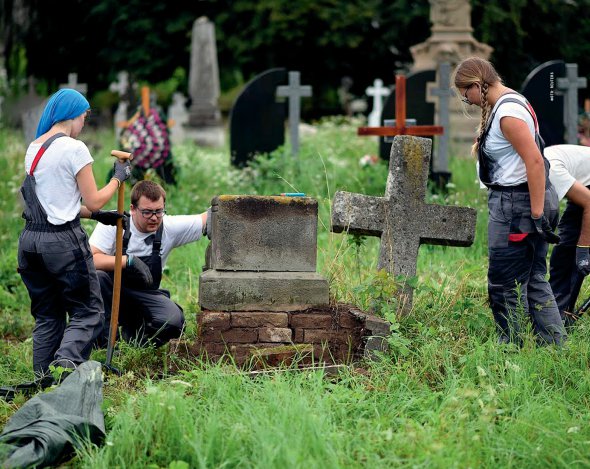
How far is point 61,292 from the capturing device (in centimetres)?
538

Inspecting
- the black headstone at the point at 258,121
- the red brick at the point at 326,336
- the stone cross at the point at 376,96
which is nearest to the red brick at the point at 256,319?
the red brick at the point at 326,336

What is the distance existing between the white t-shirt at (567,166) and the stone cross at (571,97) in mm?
4884

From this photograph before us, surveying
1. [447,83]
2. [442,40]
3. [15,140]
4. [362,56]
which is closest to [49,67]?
[362,56]

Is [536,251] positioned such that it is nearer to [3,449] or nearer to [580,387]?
[580,387]

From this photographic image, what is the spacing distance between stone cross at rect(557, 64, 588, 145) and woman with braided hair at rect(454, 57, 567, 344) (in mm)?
5733

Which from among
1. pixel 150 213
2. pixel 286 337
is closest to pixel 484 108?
pixel 286 337

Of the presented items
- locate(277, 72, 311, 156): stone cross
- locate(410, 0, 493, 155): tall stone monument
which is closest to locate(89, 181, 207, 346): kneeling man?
locate(277, 72, 311, 156): stone cross

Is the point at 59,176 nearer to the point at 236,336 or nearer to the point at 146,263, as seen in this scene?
the point at 146,263

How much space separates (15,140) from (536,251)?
999 centimetres

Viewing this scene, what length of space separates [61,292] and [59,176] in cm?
66

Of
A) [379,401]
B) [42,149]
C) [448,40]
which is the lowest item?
[379,401]

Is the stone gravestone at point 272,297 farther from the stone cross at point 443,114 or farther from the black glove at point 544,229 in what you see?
the stone cross at point 443,114

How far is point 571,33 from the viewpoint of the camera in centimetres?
2275

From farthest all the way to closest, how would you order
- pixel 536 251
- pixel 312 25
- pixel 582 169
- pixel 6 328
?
pixel 312 25 < pixel 6 328 < pixel 582 169 < pixel 536 251
